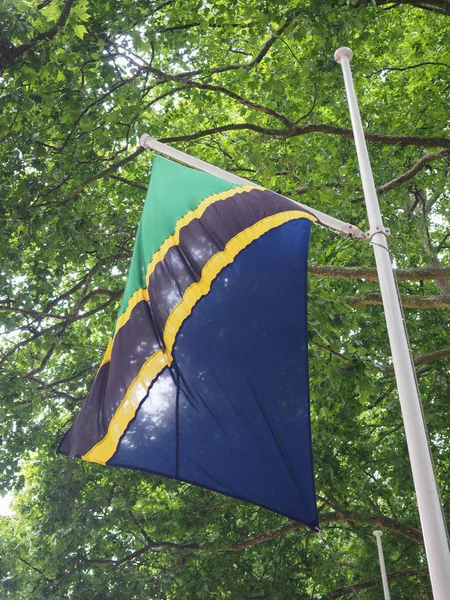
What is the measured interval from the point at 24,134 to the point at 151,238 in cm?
439

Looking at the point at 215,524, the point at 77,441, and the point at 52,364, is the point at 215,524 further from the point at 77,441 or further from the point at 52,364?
the point at 77,441

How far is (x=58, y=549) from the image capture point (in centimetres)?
1111

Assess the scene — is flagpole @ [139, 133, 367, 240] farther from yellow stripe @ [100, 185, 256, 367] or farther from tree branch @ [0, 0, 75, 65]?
tree branch @ [0, 0, 75, 65]

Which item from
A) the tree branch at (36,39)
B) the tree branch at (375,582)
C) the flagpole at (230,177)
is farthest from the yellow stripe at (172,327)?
the tree branch at (375,582)

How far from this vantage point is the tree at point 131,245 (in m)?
8.34

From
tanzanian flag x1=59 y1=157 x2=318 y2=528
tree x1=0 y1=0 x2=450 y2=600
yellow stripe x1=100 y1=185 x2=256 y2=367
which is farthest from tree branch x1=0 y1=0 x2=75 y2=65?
yellow stripe x1=100 y1=185 x2=256 y2=367

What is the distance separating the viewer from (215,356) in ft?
12.1

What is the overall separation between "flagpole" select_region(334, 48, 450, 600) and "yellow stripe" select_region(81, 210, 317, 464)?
1.43 ft

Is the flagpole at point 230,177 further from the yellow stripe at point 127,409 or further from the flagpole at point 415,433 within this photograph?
the yellow stripe at point 127,409

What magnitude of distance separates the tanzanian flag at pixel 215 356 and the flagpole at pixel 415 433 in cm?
40

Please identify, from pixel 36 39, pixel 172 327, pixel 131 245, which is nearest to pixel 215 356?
pixel 172 327

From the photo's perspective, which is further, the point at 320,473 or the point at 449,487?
the point at 449,487

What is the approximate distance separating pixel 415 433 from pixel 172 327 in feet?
5.04

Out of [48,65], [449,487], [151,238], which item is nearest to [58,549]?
[449,487]
